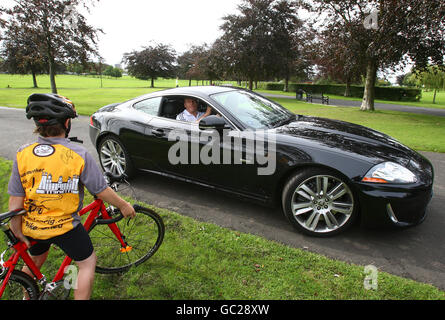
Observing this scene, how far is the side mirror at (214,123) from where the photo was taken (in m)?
3.43

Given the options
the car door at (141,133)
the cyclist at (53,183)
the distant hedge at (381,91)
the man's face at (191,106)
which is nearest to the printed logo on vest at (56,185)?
the cyclist at (53,183)

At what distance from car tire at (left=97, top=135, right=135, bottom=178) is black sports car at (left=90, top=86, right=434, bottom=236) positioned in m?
0.03

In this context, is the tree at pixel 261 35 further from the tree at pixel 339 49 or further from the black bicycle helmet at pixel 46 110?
the black bicycle helmet at pixel 46 110

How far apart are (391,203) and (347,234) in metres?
0.63

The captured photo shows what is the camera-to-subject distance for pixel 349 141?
3352mm

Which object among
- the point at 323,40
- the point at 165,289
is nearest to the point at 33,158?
the point at 165,289

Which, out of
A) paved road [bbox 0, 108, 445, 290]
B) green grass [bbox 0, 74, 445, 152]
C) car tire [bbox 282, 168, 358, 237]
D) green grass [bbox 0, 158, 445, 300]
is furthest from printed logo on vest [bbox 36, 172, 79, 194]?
green grass [bbox 0, 74, 445, 152]

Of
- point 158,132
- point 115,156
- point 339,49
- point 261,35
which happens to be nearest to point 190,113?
point 158,132

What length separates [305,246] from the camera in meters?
3.04

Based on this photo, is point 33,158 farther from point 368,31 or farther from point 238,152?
point 368,31

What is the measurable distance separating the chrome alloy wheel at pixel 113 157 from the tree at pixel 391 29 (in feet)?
41.9

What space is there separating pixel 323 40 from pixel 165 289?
61.6 ft

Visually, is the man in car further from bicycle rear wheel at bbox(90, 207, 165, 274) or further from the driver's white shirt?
bicycle rear wheel at bbox(90, 207, 165, 274)

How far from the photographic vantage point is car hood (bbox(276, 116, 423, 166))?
312 centimetres
